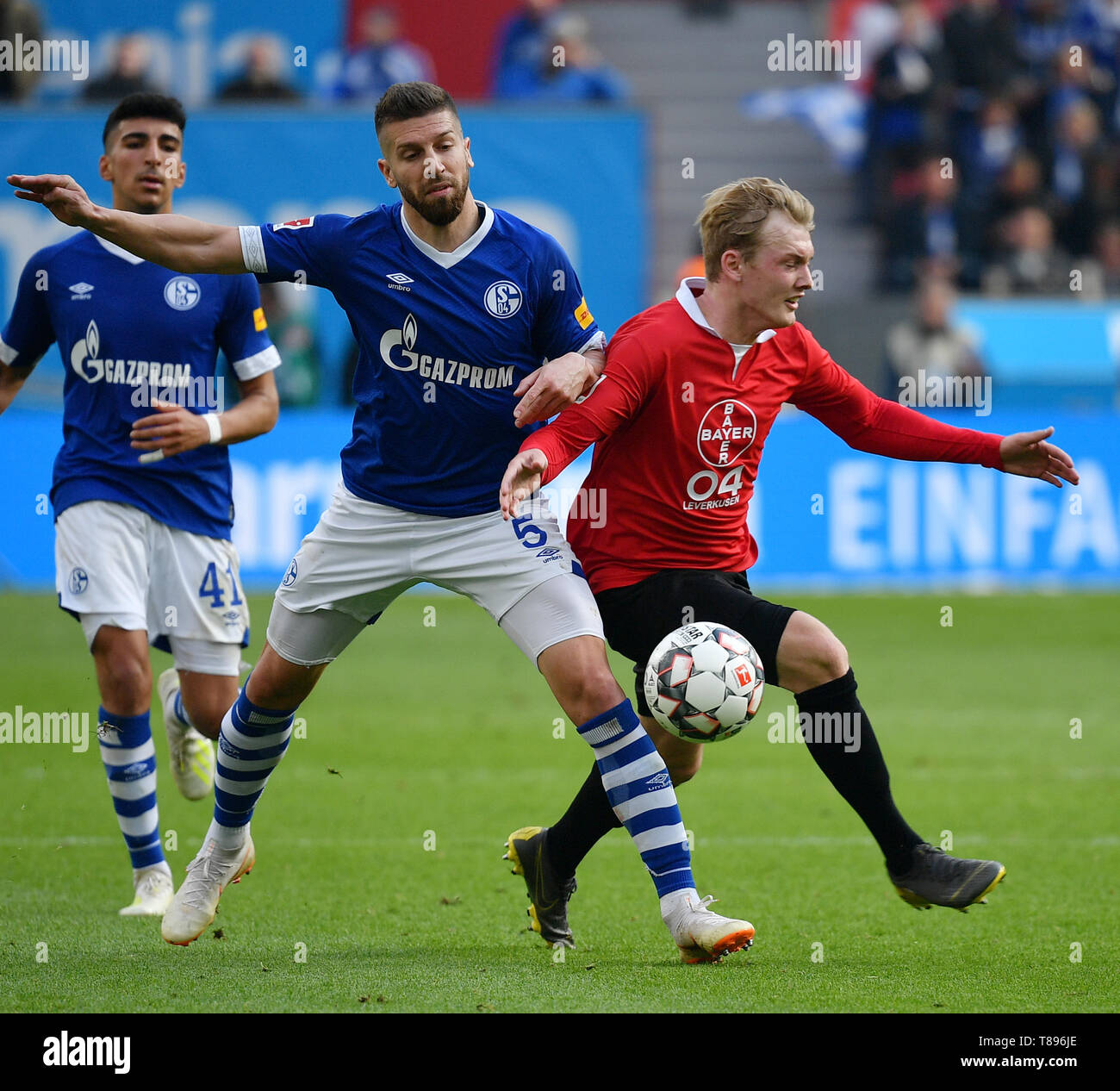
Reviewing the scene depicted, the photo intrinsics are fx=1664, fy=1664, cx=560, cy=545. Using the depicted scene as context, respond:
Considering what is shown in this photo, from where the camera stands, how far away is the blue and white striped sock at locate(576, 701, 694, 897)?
4.77m

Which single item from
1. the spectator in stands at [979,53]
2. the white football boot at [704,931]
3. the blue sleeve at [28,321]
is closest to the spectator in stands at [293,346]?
the spectator in stands at [979,53]

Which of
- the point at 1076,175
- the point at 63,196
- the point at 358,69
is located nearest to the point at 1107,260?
the point at 1076,175

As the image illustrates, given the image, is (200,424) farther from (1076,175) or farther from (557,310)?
(1076,175)

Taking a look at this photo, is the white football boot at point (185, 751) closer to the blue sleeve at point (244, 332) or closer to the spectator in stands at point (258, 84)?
the blue sleeve at point (244, 332)

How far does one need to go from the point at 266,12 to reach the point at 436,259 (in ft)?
51.8

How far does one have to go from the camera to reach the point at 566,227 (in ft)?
52.9

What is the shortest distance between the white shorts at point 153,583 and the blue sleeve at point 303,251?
1.34m

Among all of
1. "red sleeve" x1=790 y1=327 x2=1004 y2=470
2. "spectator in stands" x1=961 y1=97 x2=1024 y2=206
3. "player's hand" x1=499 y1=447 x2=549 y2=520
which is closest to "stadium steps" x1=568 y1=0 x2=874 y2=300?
"spectator in stands" x1=961 y1=97 x2=1024 y2=206

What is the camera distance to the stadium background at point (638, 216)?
13766 mm

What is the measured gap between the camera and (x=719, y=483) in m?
5.17

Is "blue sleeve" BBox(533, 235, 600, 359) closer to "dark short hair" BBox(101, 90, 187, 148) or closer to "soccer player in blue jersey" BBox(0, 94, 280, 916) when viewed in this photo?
"soccer player in blue jersey" BBox(0, 94, 280, 916)

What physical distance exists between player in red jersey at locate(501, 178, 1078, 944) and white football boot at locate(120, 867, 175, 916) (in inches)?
53.5
